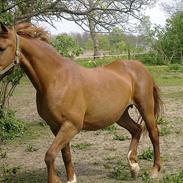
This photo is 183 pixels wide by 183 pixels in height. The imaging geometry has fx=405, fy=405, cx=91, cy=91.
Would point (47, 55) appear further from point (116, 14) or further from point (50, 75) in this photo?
point (116, 14)

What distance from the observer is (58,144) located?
429cm

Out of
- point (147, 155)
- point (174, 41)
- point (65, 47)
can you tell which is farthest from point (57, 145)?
point (174, 41)

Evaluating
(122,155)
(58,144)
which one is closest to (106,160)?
(122,155)

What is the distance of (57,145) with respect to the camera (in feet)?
14.1

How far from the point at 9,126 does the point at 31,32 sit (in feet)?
14.2

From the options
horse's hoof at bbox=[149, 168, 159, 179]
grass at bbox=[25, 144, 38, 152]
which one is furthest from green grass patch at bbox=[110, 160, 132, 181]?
grass at bbox=[25, 144, 38, 152]

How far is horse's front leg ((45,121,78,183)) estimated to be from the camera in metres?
4.25

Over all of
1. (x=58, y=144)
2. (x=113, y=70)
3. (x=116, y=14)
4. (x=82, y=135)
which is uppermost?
(x=116, y=14)

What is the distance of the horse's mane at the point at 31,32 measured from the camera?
4.50 m

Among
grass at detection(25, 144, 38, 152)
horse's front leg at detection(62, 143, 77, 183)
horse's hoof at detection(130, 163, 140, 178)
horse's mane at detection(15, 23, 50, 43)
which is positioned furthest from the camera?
grass at detection(25, 144, 38, 152)

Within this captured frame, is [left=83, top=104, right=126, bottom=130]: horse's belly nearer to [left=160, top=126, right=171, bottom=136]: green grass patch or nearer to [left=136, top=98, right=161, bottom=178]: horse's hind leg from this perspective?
[left=136, top=98, right=161, bottom=178]: horse's hind leg

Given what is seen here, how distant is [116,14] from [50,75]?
22.1ft

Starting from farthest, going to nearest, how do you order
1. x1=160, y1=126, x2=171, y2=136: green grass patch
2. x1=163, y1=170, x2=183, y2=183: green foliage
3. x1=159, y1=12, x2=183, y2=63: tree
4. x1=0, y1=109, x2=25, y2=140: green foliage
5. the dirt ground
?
x1=159, y1=12, x2=183, y2=63: tree
x1=0, y1=109, x2=25, y2=140: green foliage
x1=160, y1=126, x2=171, y2=136: green grass patch
the dirt ground
x1=163, y1=170, x2=183, y2=183: green foliage

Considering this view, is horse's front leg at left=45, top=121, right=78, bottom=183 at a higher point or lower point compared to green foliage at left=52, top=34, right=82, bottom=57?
lower
